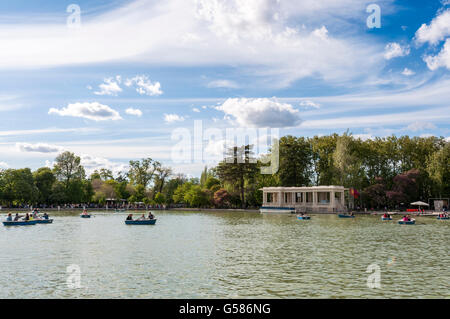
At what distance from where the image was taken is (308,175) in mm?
87875

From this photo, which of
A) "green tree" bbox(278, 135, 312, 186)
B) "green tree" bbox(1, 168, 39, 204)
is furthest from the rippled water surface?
"green tree" bbox(1, 168, 39, 204)

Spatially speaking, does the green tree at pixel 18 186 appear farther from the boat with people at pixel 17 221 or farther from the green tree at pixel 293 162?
the green tree at pixel 293 162

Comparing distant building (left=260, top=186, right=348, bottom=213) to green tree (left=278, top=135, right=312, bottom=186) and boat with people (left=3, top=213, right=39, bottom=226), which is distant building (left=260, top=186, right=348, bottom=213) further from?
boat with people (left=3, top=213, right=39, bottom=226)

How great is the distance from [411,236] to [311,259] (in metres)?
16.3

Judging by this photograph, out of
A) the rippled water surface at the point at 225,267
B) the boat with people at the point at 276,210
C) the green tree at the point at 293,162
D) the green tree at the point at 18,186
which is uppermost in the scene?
the green tree at the point at 293,162

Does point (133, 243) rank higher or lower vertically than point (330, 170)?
lower

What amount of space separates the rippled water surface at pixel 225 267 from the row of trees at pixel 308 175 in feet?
161

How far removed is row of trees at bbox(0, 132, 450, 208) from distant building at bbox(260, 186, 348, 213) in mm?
4356

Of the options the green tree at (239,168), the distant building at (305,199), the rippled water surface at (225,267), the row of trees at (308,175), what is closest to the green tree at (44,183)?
the row of trees at (308,175)

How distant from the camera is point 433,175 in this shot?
7350 centimetres

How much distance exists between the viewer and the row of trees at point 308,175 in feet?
249

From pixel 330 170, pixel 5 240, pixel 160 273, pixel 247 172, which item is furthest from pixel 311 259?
pixel 247 172
